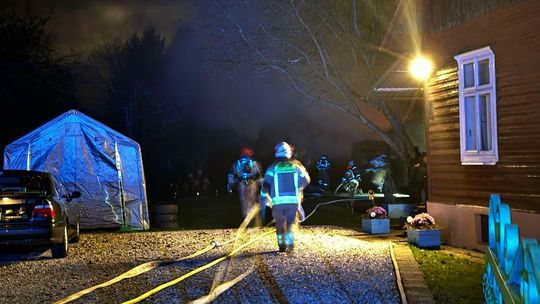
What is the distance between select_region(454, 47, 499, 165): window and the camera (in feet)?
36.2

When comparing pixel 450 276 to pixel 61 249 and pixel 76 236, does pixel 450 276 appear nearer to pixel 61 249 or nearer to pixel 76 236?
pixel 61 249

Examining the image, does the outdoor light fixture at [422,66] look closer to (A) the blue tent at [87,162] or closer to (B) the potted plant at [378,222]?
(B) the potted plant at [378,222]

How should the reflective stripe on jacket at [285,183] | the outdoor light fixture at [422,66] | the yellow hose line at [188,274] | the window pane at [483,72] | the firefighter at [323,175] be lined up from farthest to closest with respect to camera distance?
the firefighter at [323,175] < the outdoor light fixture at [422,66] < the window pane at [483,72] < the reflective stripe on jacket at [285,183] < the yellow hose line at [188,274]

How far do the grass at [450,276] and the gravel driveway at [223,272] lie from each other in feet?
1.85

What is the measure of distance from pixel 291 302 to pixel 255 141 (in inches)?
Result: 1235

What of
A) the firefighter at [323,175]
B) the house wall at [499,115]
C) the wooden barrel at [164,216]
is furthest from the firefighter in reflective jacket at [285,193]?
the firefighter at [323,175]

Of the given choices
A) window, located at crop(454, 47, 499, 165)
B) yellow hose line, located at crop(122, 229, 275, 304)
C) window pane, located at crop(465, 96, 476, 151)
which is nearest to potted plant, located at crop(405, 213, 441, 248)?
window, located at crop(454, 47, 499, 165)

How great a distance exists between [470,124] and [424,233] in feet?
7.41

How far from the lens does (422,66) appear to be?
43.9 feet

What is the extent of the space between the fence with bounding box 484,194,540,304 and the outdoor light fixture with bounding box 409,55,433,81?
796 centimetres

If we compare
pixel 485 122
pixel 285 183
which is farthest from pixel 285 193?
pixel 485 122

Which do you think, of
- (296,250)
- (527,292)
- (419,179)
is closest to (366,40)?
(419,179)

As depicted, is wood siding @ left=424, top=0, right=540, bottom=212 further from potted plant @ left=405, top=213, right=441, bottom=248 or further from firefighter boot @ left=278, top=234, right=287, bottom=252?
firefighter boot @ left=278, top=234, right=287, bottom=252

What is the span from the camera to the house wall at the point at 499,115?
1007 centimetres
